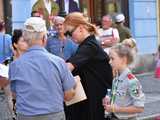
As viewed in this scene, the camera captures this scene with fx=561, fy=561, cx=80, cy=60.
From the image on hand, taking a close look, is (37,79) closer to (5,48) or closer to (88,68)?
(88,68)

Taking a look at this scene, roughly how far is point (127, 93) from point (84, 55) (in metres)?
0.67

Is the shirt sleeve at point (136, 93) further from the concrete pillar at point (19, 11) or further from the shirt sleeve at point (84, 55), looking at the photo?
the concrete pillar at point (19, 11)

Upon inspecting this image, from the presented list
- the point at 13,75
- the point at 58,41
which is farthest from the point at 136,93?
the point at 58,41

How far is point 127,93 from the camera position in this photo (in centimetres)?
524

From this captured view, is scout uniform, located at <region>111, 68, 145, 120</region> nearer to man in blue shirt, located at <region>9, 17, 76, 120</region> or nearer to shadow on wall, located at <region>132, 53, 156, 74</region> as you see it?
man in blue shirt, located at <region>9, 17, 76, 120</region>

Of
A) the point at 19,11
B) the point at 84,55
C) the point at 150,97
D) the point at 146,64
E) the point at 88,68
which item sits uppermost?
the point at 19,11

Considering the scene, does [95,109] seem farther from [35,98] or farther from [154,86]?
[154,86]

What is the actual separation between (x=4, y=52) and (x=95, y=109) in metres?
3.90

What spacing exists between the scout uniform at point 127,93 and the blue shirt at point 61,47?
223 centimetres

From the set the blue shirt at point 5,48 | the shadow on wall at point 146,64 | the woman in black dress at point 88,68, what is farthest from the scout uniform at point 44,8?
the woman in black dress at point 88,68

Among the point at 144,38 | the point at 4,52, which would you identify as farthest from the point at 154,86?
the point at 4,52

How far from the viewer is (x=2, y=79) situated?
685 centimetres

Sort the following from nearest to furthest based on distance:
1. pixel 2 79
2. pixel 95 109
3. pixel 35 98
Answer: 1. pixel 35 98
2. pixel 95 109
3. pixel 2 79

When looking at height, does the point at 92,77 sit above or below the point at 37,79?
below
